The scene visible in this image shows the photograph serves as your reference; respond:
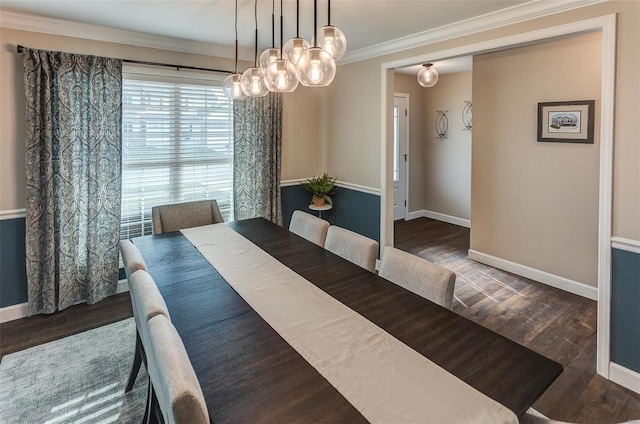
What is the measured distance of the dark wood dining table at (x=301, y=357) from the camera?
1.06 meters

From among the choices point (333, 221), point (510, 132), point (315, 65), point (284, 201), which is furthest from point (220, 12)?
point (510, 132)

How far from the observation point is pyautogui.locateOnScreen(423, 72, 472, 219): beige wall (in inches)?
234

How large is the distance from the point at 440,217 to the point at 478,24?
4.04 metres

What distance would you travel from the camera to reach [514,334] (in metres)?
2.87

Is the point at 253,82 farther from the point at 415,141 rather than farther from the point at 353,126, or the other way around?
the point at 415,141

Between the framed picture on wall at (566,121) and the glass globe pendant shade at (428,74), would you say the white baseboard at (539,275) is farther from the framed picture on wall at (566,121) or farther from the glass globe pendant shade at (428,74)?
the glass globe pendant shade at (428,74)

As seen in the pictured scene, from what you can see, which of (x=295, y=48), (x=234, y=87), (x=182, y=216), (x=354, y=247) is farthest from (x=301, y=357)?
(x=182, y=216)

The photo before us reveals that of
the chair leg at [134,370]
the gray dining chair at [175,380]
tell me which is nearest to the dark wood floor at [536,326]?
the chair leg at [134,370]

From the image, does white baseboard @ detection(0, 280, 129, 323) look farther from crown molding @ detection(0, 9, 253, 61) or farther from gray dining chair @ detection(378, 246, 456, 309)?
gray dining chair @ detection(378, 246, 456, 309)

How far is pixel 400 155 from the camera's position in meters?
6.35

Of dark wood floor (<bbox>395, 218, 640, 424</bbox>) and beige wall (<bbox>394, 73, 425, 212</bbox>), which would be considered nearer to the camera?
dark wood floor (<bbox>395, 218, 640, 424</bbox>)

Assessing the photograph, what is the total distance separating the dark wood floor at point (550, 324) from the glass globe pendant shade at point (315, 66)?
7.33ft

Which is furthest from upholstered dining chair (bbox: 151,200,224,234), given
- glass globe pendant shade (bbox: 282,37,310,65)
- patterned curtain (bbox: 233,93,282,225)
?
glass globe pendant shade (bbox: 282,37,310,65)

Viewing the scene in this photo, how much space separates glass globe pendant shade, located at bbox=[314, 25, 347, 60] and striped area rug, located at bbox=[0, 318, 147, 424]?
225cm
